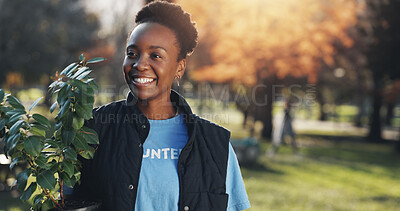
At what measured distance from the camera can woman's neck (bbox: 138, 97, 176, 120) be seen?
2.03 metres

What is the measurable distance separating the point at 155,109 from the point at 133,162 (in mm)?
359

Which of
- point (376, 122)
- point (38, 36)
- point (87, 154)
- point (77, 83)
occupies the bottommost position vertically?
point (376, 122)

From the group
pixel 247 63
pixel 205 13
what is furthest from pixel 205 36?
pixel 247 63

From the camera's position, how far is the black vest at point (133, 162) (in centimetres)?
176

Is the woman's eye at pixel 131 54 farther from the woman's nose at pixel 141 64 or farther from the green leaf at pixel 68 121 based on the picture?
the green leaf at pixel 68 121

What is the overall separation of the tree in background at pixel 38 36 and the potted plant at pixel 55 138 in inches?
763

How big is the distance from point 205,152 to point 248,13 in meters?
13.0

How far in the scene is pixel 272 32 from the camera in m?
14.4

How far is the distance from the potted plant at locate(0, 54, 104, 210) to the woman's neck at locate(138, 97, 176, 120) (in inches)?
15.9

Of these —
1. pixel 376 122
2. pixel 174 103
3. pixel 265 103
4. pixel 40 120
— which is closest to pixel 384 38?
pixel 376 122

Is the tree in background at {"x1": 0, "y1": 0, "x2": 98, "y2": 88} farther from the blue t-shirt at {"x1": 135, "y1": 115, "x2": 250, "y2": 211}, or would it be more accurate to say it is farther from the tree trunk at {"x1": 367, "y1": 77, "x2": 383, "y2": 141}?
the blue t-shirt at {"x1": 135, "y1": 115, "x2": 250, "y2": 211}

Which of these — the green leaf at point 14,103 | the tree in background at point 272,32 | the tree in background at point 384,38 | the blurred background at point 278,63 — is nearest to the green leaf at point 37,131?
the green leaf at point 14,103

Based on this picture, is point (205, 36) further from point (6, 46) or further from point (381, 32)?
point (6, 46)

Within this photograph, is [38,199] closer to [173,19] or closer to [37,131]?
[37,131]
